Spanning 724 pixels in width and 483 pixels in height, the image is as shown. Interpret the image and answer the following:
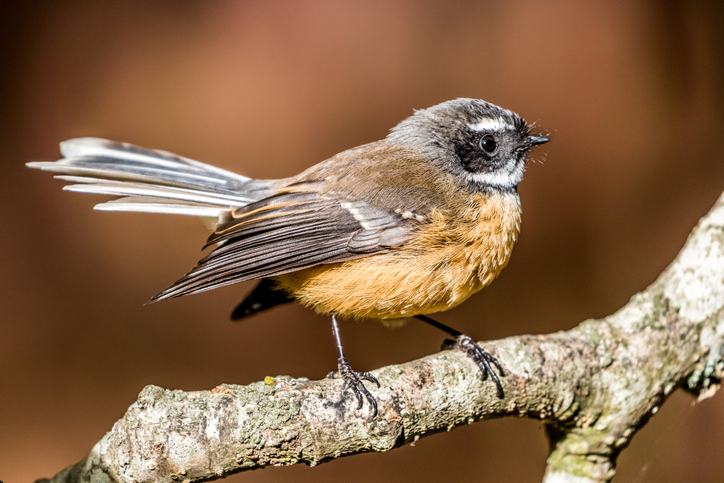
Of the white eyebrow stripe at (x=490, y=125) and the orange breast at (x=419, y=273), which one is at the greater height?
the white eyebrow stripe at (x=490, y=125)

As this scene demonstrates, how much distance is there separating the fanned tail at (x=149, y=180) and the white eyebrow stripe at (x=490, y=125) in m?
0.87

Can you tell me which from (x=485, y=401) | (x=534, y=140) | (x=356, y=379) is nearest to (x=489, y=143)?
(x=534, y=140)

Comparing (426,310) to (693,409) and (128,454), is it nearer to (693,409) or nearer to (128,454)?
(128,454)

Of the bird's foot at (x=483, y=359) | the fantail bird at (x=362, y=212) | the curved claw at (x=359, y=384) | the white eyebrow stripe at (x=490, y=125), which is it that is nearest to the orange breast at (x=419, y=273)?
the fantail bird at (x=362, y=212)

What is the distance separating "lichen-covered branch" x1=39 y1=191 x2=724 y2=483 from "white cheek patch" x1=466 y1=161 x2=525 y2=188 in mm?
610

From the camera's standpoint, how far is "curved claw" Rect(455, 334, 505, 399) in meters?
1.94

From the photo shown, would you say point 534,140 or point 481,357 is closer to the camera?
point 481,357

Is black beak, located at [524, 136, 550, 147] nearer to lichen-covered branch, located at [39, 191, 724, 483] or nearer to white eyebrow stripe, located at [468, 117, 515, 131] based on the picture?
white eyebrow stripe, located at [468, 117, 515, 131]

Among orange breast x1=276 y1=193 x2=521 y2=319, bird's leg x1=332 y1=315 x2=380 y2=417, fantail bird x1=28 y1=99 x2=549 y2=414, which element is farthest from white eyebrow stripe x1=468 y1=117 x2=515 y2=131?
bird's leg x1=332 y1=315 x2=380 y2=417

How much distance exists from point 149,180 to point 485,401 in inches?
57.4

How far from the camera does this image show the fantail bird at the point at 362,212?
2008 mm

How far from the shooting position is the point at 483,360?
1.99 m

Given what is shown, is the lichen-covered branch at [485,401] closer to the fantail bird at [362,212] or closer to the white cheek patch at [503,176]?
the fantail bird at [362,212]

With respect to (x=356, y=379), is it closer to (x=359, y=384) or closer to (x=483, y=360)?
(x=359, y=384)
